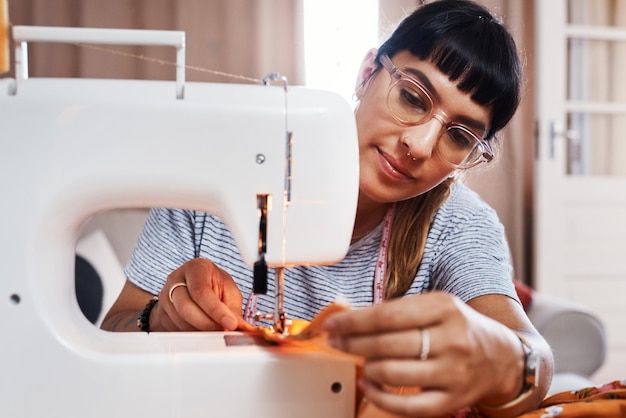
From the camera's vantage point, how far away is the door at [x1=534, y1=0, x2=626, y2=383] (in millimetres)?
3803

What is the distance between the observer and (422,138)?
114cm

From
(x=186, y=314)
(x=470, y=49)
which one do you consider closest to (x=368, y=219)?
(x=470, y=49)

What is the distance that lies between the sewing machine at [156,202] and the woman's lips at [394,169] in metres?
0.29

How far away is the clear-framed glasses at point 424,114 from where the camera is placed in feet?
3.80

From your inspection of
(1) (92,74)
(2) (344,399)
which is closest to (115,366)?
(2) (344,399)

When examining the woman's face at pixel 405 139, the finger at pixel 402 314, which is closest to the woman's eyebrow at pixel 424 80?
the woman's face at pixel 405 139

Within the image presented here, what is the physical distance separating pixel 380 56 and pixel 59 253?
642mm

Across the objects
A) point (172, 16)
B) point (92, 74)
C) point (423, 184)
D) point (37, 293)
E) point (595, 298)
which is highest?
point (172, 16)

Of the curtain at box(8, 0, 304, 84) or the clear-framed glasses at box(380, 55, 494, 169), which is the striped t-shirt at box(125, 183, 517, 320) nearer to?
the clear-framed glasses at box(380, 55, 494, 169)

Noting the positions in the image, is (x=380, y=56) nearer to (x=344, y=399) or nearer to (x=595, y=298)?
(x=344, y=399)

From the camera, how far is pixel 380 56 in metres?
1.26

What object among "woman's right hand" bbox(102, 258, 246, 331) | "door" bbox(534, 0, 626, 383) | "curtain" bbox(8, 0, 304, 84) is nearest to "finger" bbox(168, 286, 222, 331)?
"woman's right hand" bbox(102, 258, 246, 331)

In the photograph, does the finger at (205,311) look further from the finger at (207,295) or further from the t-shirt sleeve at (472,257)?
the t-shirt sleeve at (472,257)

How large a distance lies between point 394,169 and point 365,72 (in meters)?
0.22
